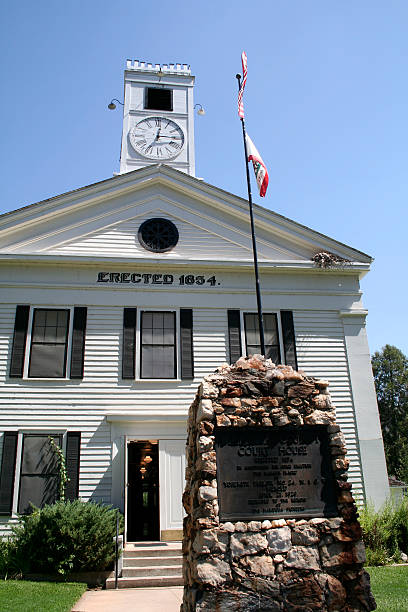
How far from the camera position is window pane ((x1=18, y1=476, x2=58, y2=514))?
469 inches

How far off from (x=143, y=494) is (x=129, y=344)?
6406 millimetres

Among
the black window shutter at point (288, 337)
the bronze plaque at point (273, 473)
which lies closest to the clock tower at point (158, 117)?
the black window shutter at point (288, 337)

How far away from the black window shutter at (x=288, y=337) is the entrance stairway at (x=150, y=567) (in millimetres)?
5523

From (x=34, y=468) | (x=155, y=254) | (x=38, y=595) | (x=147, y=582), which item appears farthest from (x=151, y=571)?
(x=155, y=254)

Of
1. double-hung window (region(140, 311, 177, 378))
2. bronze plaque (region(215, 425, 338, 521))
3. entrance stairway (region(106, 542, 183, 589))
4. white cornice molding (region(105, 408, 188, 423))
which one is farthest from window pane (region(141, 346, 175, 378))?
bronze plaque (region(215, 425, 338, 521))

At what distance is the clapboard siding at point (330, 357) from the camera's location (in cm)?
1376

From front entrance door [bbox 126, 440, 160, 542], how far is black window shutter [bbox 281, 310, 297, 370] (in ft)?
17.2

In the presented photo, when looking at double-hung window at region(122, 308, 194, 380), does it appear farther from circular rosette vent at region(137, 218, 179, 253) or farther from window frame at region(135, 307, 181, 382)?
circular rosette vent at region(137, 218, 179, 253)

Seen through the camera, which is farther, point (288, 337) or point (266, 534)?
point (288, 337)

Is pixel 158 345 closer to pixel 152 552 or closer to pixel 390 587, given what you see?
pixel 152 552

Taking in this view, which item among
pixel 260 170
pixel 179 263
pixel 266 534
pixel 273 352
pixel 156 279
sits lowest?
pixel 266 534

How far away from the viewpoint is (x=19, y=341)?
13.2 metres

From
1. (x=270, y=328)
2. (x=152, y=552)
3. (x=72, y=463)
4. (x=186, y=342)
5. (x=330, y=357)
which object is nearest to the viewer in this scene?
(x=152, y=552)

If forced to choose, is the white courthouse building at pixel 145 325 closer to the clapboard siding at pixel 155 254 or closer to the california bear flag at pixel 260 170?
the clapboard siding at pixel 155 254
